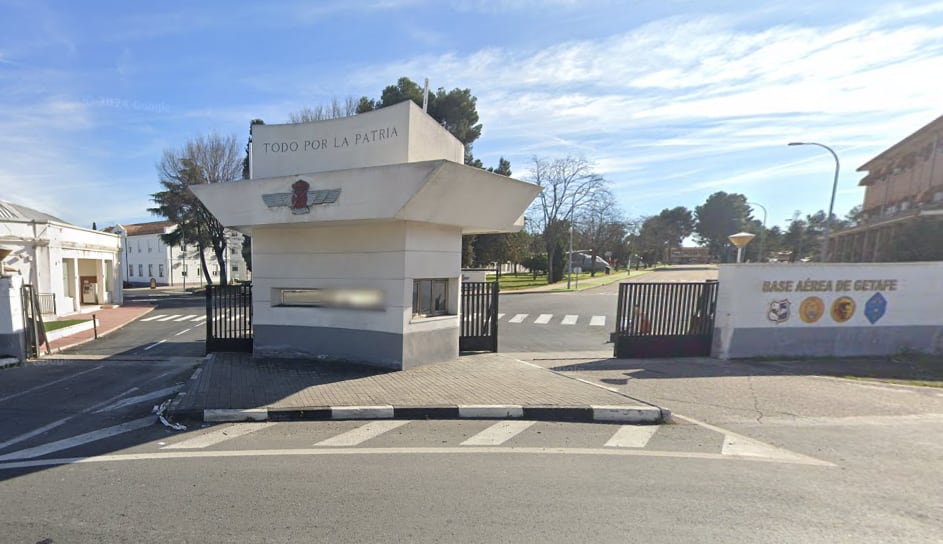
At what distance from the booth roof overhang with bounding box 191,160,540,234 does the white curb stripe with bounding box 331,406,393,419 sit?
3040 millimetres

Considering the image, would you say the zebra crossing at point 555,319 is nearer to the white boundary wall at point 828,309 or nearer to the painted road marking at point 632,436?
the white boundary wall at point 828,309

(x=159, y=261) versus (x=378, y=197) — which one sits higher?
(x=378, y=197)

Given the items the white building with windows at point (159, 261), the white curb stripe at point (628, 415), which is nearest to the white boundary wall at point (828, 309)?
the white curb stripe at point (628, 415)

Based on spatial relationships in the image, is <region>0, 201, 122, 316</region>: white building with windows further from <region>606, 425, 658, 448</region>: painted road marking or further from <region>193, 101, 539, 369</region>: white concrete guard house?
<region>606, 425, 658, 448</region>: painted road marking

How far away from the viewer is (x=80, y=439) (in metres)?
4.66

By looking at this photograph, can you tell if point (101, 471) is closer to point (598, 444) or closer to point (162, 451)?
point (162, 451)

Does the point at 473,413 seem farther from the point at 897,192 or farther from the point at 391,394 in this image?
the point at 897,192

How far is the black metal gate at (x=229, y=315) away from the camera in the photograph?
30.3 feet

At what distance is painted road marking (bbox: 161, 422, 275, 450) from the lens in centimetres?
446

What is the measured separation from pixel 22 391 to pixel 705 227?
95465 millimetres

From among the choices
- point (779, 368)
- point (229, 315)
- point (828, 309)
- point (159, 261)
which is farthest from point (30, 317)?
point (159, 261)

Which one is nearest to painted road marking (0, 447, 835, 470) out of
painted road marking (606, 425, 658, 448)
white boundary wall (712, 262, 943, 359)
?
painted road marking (606, 425, 658, 448)

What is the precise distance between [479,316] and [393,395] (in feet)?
13.3

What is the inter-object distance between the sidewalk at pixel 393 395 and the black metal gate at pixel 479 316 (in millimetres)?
1811
